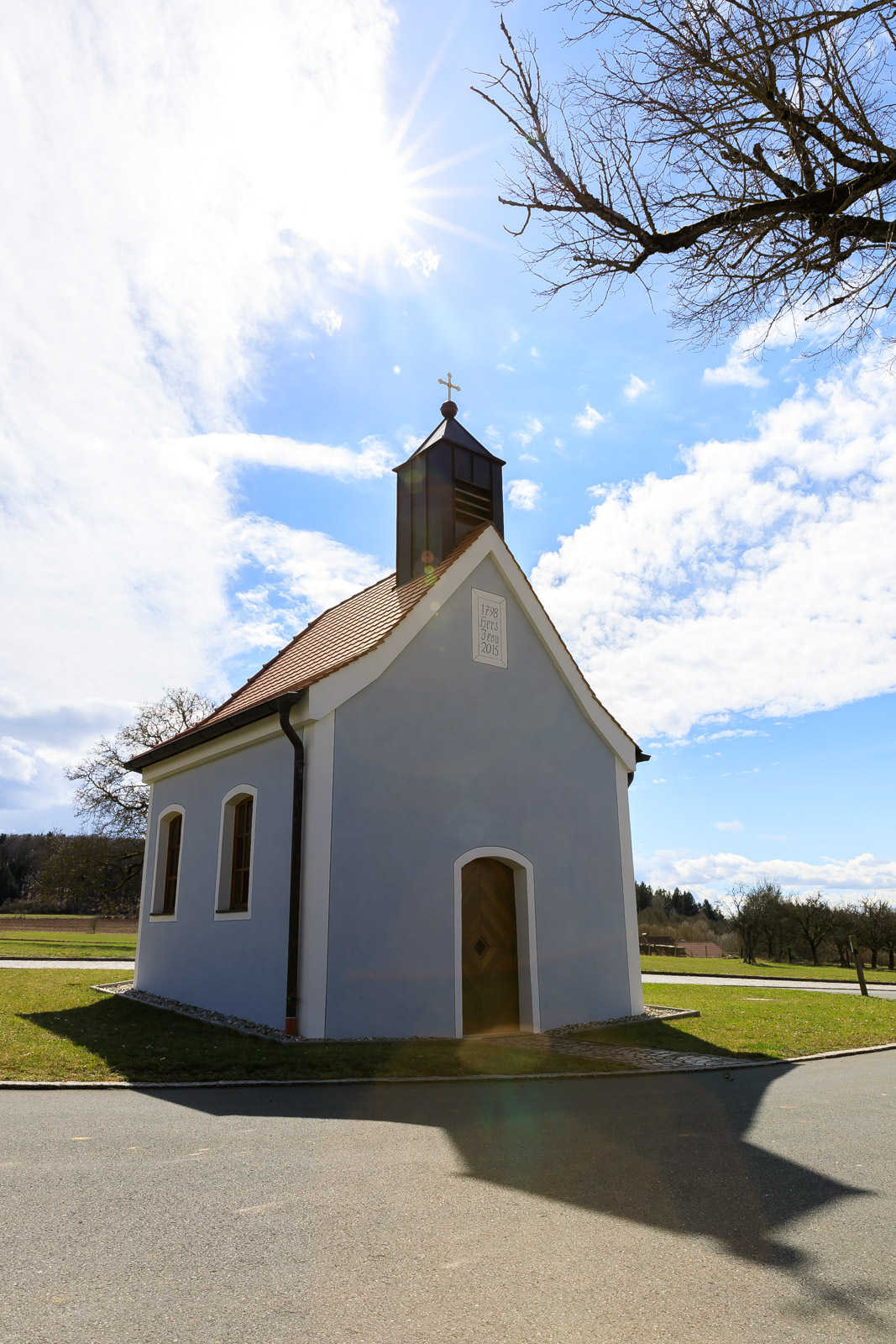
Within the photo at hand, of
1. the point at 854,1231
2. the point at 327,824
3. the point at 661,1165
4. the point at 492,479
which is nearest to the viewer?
the point at 854,1231

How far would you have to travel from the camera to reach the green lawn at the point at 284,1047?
811cm

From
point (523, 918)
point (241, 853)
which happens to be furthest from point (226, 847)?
point (523, 918)

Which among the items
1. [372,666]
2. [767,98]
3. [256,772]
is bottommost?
[256,772]

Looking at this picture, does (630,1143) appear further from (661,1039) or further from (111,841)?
(111,841)

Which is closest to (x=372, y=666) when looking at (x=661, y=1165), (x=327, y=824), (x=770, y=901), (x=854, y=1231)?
(x=327, y=824)

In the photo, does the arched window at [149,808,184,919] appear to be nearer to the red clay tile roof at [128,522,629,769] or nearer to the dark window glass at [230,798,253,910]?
the red clay tile roof at [128,522,629,769]

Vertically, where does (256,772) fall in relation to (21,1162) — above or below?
above

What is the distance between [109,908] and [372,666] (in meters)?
33.5

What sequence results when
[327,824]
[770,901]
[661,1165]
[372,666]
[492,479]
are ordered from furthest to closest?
[770,901], [492,479], [372,666], [327,824], [661,1165]

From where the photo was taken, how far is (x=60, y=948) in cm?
2956

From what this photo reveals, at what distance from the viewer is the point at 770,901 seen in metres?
47.1

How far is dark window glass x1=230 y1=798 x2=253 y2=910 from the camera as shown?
12.6 m

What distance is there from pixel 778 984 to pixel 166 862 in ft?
53.4

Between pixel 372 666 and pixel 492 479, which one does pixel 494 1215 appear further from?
pixel 492 479
